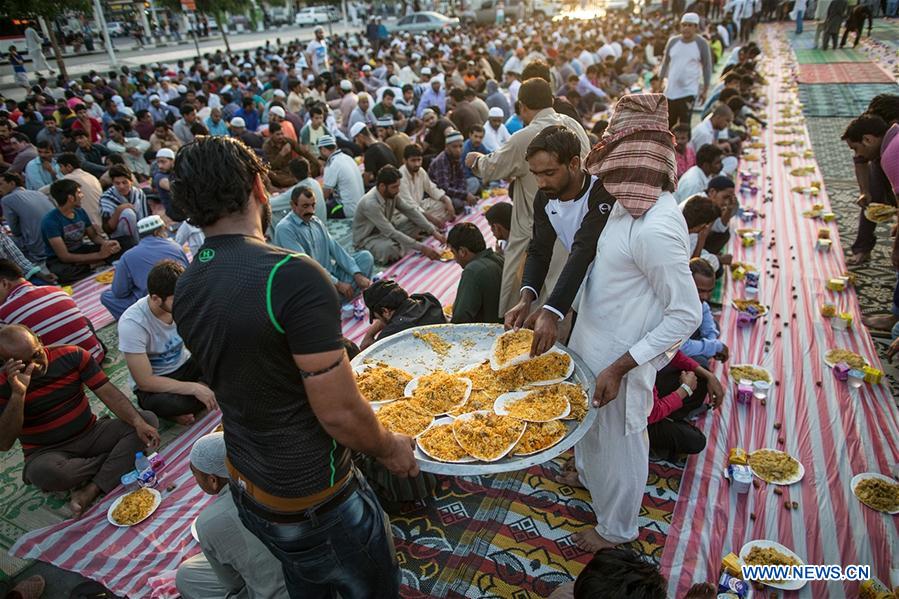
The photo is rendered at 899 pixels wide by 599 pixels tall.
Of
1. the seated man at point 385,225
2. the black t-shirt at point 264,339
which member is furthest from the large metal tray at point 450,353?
the seated man at point 385,225

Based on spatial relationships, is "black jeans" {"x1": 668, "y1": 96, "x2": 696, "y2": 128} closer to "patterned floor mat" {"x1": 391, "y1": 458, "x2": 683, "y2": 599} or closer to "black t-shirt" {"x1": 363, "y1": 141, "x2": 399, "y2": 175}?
"black t-shirt" {"x1": 363, "y1": 141, "x2": 399, "y2": 175}

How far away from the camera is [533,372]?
2611mm

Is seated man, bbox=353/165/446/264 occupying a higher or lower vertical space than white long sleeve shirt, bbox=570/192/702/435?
lower

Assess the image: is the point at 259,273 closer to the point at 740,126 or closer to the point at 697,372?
the point at 697,372

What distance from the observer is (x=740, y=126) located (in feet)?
31.1

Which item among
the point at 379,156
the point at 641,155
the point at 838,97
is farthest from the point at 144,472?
the point at 838,97

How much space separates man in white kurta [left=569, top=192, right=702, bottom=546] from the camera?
84.2 inches

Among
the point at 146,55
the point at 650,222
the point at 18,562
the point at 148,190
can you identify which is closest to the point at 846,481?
the point at 650,222

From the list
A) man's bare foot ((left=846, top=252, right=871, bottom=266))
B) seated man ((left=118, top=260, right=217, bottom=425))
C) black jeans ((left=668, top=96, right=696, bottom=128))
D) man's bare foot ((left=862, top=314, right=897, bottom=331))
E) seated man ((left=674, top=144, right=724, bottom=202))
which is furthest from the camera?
black jeans ((left=668, top=96, right=696, bottom=128))

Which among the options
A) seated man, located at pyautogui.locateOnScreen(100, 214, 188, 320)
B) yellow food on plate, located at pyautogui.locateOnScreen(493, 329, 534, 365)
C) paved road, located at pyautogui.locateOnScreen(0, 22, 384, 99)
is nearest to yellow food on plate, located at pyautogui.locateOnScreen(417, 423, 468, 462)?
yellow food on plate, located at pyautogui.locateOnScreen(493, 329, 534, 365)

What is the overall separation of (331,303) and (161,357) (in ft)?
11.0

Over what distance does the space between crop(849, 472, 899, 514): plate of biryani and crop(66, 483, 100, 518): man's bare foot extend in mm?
4709

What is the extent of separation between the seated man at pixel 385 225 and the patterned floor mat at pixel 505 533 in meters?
3.60

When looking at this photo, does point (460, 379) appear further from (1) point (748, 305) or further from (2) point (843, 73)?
(2) point (843, 73)
